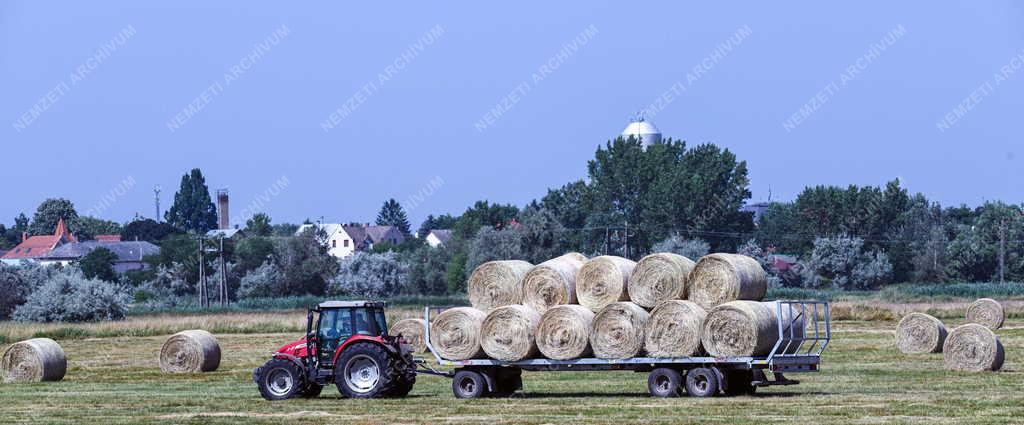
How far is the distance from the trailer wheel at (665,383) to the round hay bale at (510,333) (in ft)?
6.31

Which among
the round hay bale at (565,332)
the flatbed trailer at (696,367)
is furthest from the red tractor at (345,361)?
the round hay bale at (565,332)

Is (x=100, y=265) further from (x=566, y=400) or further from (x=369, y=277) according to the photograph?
(x=566, y=400)

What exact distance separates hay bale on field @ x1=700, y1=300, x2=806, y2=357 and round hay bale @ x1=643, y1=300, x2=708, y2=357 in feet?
0.52

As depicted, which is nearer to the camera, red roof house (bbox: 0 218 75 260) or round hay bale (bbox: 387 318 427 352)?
round hay bale (bbox: 387 318 427 352)

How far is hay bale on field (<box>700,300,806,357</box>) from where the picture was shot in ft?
75.3

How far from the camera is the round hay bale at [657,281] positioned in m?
24.0

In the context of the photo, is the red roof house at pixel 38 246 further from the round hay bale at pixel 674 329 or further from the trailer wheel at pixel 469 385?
the round hay bale at pixel 674 329

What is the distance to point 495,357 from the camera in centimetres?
2442

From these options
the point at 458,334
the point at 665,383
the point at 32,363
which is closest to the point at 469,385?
the point at 458,334

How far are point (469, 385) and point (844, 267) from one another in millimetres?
88570

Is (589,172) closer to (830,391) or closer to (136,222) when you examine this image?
(136,222)

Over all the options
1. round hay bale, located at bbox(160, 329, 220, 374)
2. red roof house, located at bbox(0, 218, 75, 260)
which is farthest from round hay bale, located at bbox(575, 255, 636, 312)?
red roof house, located at bbox(0, 218, 75, 260)

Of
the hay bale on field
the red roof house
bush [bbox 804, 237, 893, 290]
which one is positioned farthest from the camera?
the red roof house

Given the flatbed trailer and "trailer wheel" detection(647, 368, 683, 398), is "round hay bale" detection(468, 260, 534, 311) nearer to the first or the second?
the flatbed trailer
